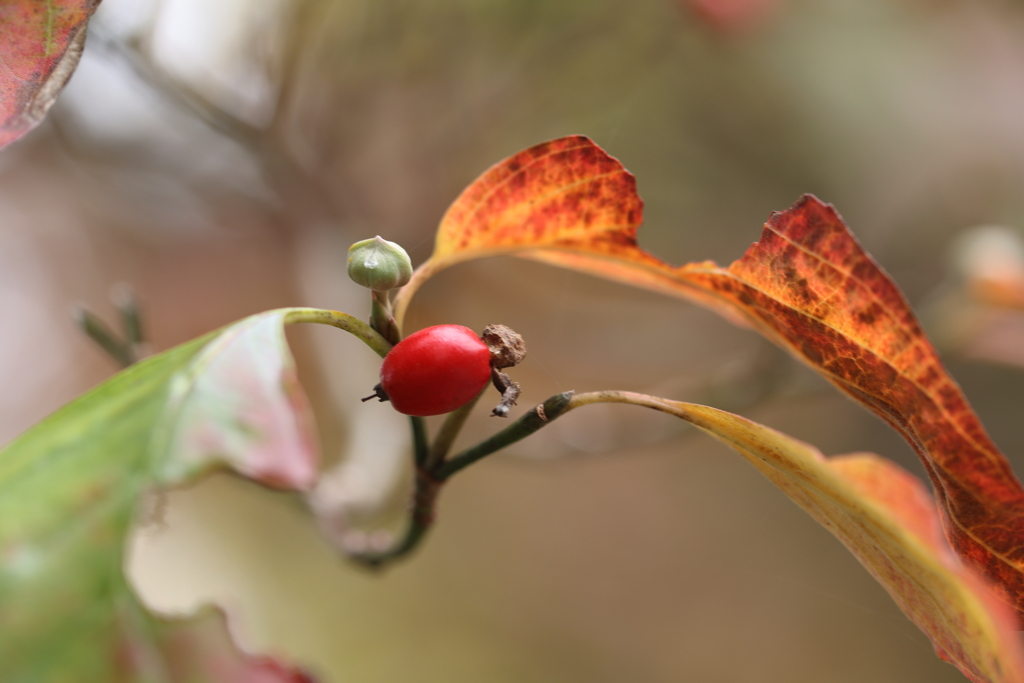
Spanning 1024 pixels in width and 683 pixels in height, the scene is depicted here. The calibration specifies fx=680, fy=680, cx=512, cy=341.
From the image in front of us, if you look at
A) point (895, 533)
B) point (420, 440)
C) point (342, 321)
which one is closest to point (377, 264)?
point (342, 321)

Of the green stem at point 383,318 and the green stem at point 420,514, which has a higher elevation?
the green stem at point 383,318

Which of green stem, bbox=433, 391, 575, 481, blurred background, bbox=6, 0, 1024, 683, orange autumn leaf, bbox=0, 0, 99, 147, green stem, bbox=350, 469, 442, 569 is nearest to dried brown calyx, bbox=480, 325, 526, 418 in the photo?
green stem, bbox=433, 391, 575, 481

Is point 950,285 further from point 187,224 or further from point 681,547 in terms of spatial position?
point 187,224

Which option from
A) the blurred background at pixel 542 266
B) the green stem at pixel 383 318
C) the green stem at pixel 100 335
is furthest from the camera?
the blurred background at pixel 542 266

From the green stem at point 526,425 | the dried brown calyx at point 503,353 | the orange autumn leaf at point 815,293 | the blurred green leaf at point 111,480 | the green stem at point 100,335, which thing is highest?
the orange autumn leaf at point 815,293

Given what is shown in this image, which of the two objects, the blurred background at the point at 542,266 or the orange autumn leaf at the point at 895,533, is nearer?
the orange autumn leaf at the point at 895,533

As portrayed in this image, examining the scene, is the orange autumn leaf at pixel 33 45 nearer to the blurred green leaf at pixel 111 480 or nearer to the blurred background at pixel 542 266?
the blurred green leaf at pixel 111 480

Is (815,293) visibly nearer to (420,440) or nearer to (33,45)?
(420,440)

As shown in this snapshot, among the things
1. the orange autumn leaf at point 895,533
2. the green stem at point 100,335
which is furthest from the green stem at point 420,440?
the green stem at point 100,335
